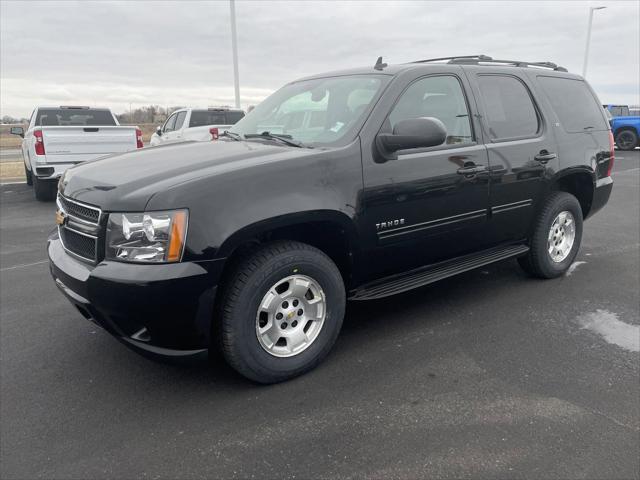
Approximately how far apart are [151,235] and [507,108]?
3101mm

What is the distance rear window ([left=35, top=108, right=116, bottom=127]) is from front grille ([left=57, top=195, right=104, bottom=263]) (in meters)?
9.69

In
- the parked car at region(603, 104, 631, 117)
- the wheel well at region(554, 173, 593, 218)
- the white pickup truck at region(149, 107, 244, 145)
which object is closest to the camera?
the wheel well at region(554, 173, 593, 218)

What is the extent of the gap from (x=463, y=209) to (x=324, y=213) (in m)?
1.28

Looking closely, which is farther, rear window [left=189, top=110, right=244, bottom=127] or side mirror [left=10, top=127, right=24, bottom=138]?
rear window [left=189, top=110, right=244, bottom=127]

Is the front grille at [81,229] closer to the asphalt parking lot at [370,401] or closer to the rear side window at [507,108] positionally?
the asphalt parking lot at [370,401]

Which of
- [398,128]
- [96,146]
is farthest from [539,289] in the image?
[96,146]

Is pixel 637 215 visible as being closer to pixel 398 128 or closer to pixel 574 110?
pixel 574 110

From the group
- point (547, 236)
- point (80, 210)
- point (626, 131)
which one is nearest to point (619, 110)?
point (626, 131)

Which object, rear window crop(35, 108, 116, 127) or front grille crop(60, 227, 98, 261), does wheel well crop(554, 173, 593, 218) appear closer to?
front grille crop(60, 227, 98, 261)

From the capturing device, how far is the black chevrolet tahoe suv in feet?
8.57

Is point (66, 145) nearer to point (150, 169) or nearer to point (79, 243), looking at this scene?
point (79, 243)

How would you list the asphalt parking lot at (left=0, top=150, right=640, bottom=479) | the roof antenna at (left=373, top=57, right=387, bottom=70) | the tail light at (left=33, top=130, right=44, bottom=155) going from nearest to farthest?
the asphalt parking lot at (left=0, top=150, right=640, bottom=479)
the roof antenna at (left=373, top=57, right=387, bottom=70)
the tail light at (left=33, top=130, right=44, bottom=155)

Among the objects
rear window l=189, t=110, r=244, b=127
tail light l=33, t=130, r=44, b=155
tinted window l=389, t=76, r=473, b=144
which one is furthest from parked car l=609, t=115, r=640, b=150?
tail light l=33, t=130, r=44, b=155

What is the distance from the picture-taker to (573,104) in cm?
485
